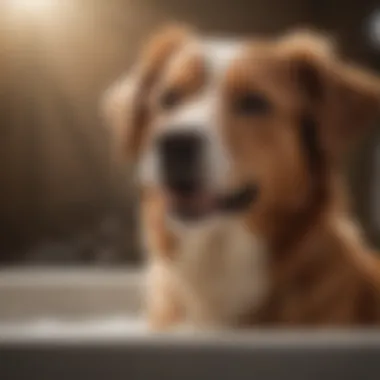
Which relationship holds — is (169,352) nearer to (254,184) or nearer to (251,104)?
(254,184)

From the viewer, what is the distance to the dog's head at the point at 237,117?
3.70 ft

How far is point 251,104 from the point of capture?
1145mm

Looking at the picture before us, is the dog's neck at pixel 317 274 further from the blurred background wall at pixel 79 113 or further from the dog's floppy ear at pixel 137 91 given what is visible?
the dog's floppy ear at pixel 137 91

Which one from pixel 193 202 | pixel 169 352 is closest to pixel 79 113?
pixel 193 202

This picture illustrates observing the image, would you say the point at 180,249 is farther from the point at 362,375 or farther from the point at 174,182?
the point at 362,375

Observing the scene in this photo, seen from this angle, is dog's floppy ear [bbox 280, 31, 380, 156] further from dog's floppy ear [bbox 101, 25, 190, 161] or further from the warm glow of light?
the warm glow of light

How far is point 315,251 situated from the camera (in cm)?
116

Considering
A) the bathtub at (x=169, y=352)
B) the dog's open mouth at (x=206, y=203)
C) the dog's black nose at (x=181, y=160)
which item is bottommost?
the bathtub at (x=169, y=352)

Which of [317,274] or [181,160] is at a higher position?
[181,160]

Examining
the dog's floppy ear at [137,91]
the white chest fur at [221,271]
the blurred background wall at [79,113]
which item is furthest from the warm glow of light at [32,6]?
the white chest fur at [221,271]

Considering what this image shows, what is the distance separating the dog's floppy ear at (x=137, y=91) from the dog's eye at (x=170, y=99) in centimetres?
3

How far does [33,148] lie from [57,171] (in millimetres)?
48

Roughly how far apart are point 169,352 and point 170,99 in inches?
14.0

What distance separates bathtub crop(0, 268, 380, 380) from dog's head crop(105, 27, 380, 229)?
18cm
